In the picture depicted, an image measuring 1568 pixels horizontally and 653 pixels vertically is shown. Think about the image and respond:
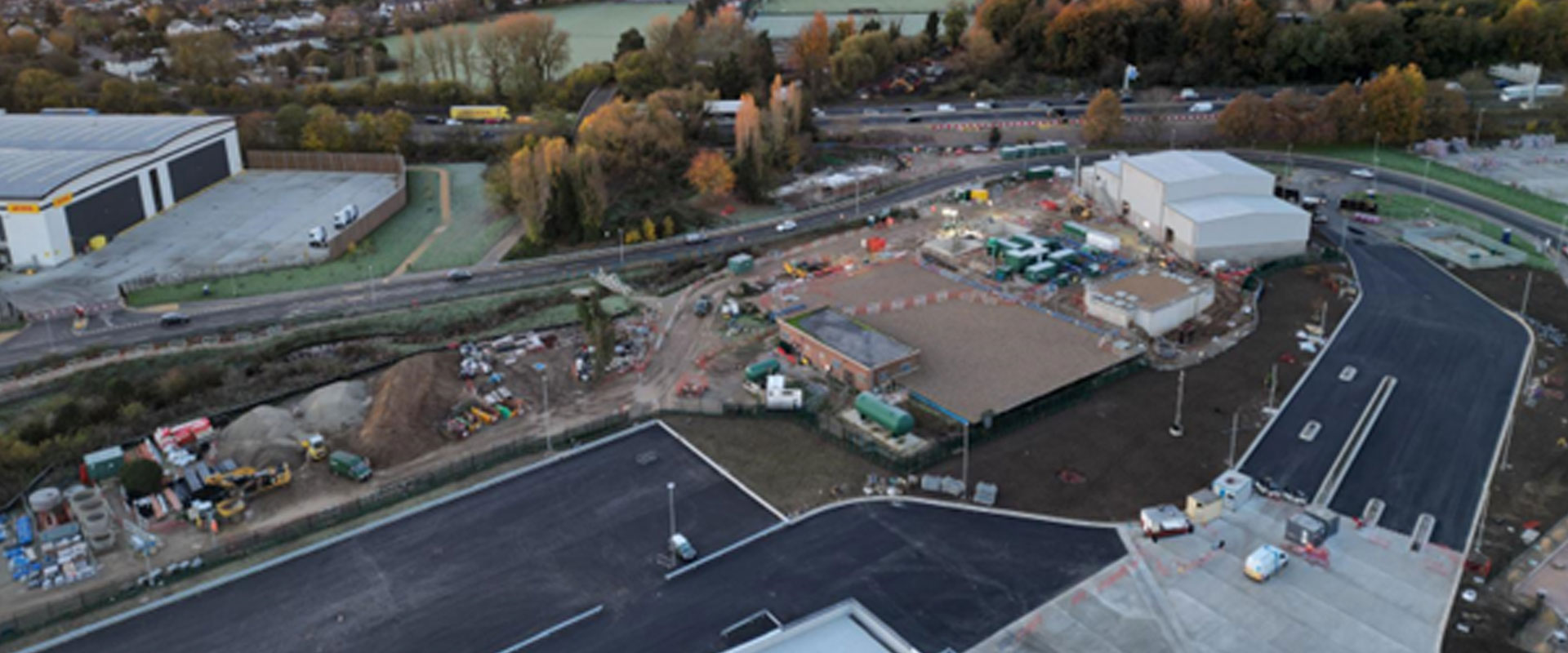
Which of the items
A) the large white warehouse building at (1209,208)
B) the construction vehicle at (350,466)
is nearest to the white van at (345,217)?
the construction vehicle at (350,466)

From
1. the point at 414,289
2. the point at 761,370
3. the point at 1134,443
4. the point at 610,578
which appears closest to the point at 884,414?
the point at 761,370

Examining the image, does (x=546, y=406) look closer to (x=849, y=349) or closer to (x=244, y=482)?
(x=244, y=482)

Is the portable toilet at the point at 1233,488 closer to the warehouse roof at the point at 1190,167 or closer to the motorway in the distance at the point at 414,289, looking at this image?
the warehouse roof at the point at 1190,167

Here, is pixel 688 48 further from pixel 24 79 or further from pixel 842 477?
pixel 842 477

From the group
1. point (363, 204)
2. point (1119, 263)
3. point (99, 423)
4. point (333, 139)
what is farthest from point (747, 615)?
point (333, 139)

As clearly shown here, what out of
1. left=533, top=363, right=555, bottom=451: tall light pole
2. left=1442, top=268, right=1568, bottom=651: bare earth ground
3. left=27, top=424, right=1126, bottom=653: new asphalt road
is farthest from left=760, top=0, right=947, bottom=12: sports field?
left=27, top=424, right=1126, bottom=653: new asphalt road

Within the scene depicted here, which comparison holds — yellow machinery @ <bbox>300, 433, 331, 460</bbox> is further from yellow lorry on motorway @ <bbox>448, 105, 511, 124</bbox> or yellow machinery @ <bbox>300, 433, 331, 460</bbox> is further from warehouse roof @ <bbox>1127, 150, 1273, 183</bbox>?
yellow lorry on motorway @ <bbox>448, 105, 511, 124</bbox>

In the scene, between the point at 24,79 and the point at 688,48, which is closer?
the point at 24,79
